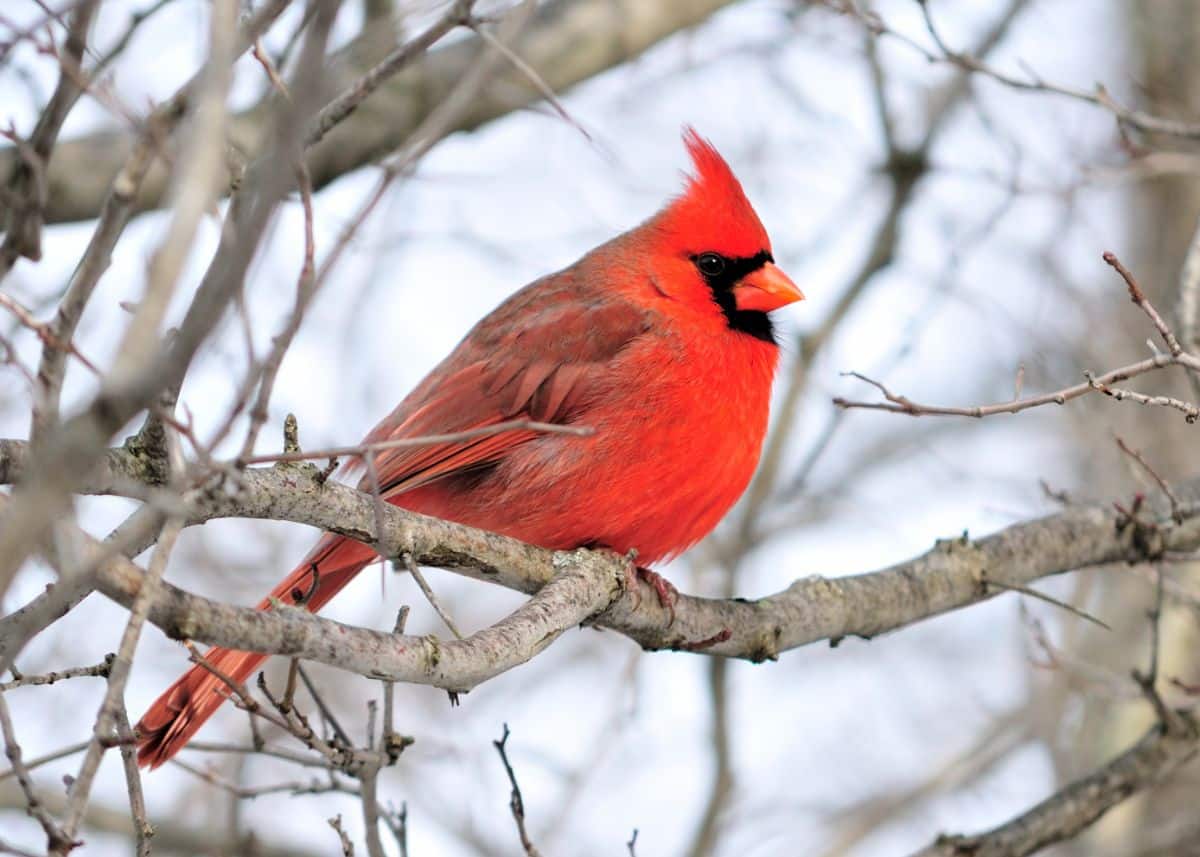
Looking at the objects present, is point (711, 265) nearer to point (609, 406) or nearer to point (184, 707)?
point (609, 406)

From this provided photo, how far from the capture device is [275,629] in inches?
76.2

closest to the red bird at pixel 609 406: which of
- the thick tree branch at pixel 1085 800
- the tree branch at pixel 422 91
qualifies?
the tree branch at pixel 422 91

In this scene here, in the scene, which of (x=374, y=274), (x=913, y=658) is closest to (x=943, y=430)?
(x=913, y=658)

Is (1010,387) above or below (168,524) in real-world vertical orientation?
above

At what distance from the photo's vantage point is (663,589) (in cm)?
316

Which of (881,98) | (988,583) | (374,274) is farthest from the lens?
(374,274)

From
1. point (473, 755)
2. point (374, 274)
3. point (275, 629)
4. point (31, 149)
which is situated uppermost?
point (374, 274)

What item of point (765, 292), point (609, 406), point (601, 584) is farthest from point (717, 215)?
point (601, 584)

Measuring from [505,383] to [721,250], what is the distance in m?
0.69

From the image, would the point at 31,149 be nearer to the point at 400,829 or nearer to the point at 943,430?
the point at 400,829

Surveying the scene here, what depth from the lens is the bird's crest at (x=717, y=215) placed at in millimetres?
3822

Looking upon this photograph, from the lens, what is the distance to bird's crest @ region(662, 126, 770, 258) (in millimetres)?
3822

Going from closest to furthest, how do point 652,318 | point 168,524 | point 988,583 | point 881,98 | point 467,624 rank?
point 168,524 → point 988,583 → point 652,318 → point 881,98 → point 467,624

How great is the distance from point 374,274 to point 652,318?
1.81 meters
